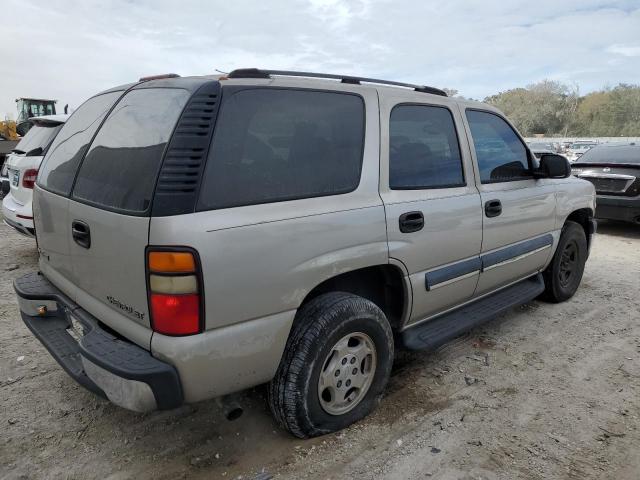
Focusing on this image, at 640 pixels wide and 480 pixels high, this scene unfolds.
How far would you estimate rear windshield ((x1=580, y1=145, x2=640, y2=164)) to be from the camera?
7926 millimetres

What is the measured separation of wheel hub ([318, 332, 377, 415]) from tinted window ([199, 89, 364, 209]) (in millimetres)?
843

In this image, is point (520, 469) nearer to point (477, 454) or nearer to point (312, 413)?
point (477, 454)

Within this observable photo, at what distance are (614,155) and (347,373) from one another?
7790 millimetres

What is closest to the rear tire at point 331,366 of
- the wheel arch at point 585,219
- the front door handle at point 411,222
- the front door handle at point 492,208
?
the front door handle at point 411,222

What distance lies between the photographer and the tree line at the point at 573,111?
5991 cm

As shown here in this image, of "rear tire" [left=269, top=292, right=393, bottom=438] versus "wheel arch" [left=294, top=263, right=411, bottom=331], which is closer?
"rear tire" [left=269, top=292, right=393, bottom=438]

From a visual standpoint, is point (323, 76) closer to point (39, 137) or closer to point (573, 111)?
point (39, 137)

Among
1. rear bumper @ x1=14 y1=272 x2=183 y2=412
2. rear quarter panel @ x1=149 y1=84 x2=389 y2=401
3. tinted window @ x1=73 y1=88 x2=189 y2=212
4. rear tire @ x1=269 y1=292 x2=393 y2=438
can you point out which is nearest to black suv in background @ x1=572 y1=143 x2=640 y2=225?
rear tire @ x1=269 y1=292 x2=393 y2=438

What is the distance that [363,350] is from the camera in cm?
265

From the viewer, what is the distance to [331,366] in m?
2.51

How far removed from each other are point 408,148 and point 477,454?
1746 mm

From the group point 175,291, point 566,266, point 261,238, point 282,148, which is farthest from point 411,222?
point 566,266

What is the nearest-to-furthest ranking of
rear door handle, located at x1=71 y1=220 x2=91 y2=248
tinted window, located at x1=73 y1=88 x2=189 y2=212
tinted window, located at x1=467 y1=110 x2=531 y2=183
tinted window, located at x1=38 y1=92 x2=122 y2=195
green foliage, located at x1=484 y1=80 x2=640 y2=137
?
tinted window, located at x1=73 y1=88 x2=189 y2=212
rear door handle, located at x1=71 y1=220 x2=91 y2=248
tinted window, located at x1=38 y1=92 x2=122 y2=195
tinted window, located at x1=467 y1=110 x2=531 y2=183
green foliage, located at x1=484 y1=80 x2=640 y2=137

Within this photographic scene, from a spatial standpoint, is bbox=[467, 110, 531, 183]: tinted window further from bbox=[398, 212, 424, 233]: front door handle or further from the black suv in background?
the black suv in background
